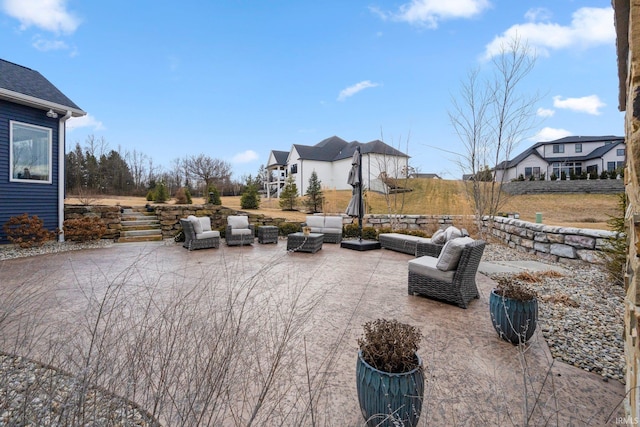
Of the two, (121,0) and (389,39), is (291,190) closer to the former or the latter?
(389,39)

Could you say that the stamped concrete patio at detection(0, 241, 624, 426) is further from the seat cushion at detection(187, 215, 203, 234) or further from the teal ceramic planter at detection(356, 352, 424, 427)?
the seat cushion at detection(187, 215, 203, 234)

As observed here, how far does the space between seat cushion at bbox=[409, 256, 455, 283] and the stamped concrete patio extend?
367 mm

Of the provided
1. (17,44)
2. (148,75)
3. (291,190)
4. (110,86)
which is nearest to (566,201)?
(291,190)

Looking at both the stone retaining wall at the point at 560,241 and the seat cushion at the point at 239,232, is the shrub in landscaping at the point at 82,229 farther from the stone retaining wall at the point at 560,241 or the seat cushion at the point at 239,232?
the stone retaining wall at the point at 560,241

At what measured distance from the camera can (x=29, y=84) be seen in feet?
26.7

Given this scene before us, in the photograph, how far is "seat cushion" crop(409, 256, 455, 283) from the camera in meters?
3.93

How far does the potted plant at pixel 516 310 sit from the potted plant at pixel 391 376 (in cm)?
145

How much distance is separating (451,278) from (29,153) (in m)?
10.5

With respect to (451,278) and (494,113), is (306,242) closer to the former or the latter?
(451,278)

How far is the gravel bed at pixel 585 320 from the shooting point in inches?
103

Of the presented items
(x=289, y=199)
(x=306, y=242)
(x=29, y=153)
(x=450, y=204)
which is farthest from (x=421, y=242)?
(x=289, y=199)

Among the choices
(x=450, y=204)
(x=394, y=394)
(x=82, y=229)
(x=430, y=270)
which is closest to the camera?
(x=394, y=394)

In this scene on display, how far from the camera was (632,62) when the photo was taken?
1.27 metres

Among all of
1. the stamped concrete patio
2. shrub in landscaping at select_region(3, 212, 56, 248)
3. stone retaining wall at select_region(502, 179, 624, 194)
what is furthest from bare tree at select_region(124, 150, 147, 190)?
stone retaining wall at select_region(502, 179, 624, 194)
